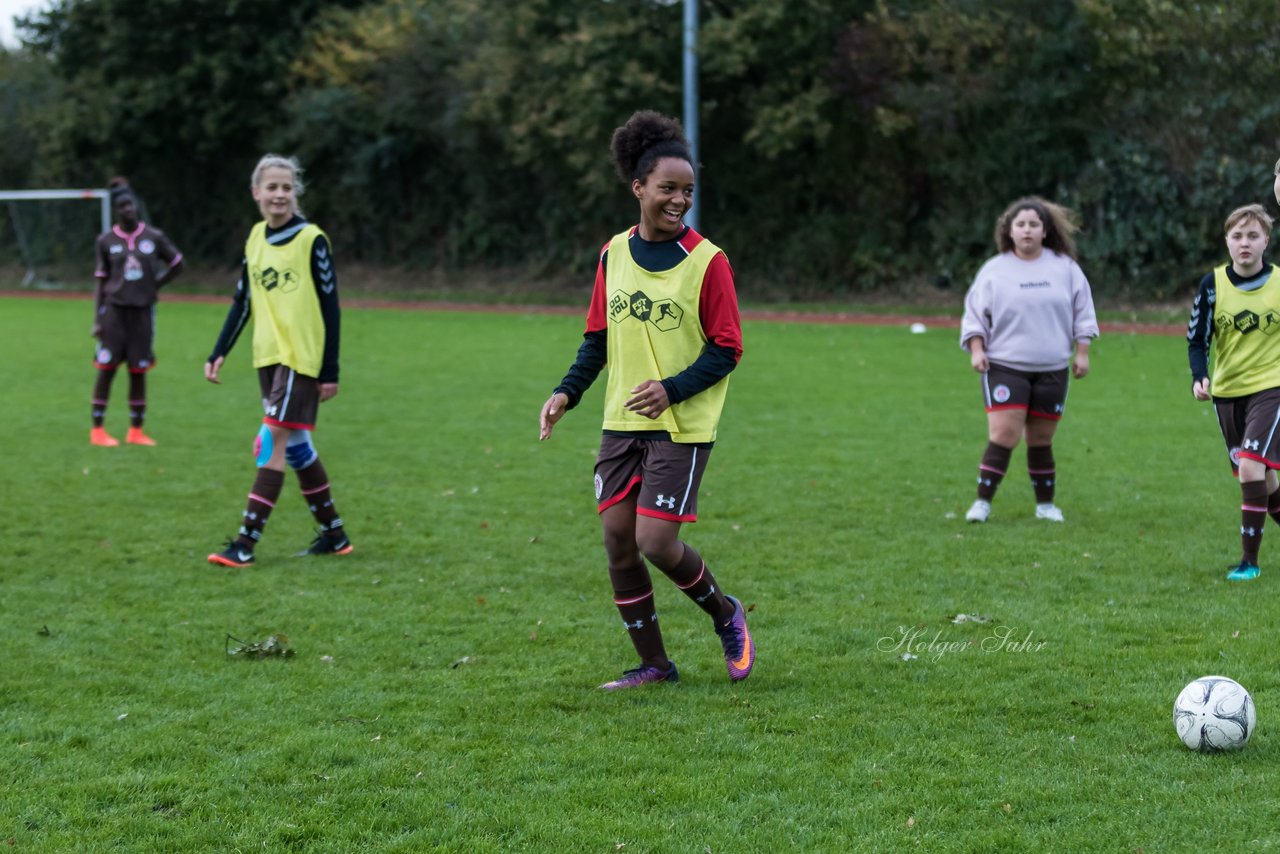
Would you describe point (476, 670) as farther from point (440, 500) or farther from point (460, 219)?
point (460, 219)

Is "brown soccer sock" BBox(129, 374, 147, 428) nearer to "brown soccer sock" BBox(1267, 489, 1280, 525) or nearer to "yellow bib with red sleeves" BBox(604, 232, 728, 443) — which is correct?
"yellow bib with red sleeves" BBox(604, 232, 728, 443)

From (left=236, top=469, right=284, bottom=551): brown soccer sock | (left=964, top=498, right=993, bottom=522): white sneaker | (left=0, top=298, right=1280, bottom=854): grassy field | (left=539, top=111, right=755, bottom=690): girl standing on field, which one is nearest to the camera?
(left=0, top=298, right=1280, bottom=854): grassy field

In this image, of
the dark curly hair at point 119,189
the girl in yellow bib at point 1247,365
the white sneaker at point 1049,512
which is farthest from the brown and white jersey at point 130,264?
the girl in yellow bib at point 1247,365

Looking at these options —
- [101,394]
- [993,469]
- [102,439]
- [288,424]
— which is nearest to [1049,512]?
[993,469]

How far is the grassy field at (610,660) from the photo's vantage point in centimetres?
413

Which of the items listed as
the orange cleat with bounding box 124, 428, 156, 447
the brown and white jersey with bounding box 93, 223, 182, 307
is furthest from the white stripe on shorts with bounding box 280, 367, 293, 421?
the brown and white jersey with bounding box 93, 223, 182, 307

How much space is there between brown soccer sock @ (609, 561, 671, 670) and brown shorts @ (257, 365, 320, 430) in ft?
9.06

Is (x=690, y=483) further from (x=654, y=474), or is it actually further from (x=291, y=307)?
(x=291, y=307)

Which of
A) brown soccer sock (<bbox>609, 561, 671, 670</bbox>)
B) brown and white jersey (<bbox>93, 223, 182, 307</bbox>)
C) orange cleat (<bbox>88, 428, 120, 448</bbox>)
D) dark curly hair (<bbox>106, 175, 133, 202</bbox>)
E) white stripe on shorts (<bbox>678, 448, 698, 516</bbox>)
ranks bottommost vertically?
orange cleat (<bbox>88, 428, 120, 448</bbox>)

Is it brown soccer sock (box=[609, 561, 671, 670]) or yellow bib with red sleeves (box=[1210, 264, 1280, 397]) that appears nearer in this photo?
brown soccer sock (box=[609, 561, 671, 670])

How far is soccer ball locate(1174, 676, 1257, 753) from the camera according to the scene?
4469mm

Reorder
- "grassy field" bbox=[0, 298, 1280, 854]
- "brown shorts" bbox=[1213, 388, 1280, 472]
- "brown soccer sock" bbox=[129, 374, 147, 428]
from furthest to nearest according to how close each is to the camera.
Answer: "brown soccer sock" bbox=[129, 374, 147, 428]
"brown shorts" bbox=[1213, 388, 1280, 472]
"grassy field" bbox=[0, 298, 1280, 854]

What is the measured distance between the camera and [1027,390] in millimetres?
8508

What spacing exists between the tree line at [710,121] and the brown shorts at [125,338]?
1776cm
